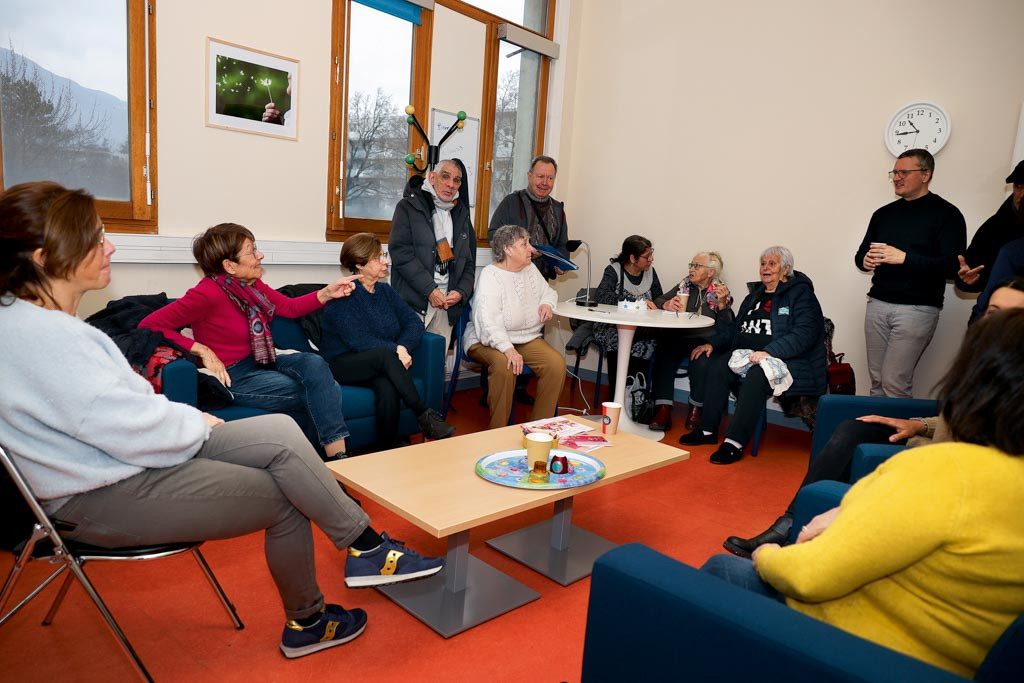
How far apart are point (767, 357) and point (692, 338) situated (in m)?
0.70

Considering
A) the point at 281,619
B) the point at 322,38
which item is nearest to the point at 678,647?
the point at 281,619

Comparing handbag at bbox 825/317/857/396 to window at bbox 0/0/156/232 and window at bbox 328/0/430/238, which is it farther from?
window at bbox 0/0/156/232

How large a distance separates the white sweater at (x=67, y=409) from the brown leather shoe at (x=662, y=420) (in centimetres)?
327

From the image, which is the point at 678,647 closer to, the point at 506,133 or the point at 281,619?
the point at 281,619

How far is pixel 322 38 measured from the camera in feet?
12.9

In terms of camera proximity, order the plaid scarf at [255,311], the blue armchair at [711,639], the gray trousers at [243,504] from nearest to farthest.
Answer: the blue armchair at [711,639] < the gray trousers at [243,504] < the plaid scarf at [255,311]

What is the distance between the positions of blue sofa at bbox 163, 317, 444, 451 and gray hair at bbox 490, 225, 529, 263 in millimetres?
613

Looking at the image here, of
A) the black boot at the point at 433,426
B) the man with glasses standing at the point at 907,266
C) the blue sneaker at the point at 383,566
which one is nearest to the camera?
the blue sneaker at the point at 383,566

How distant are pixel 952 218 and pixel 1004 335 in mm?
3044

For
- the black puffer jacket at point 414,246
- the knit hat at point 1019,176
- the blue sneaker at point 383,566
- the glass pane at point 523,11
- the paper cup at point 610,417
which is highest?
the glass pane at point 523,11

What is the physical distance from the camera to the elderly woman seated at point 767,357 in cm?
385

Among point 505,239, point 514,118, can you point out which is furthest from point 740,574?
point 514,118

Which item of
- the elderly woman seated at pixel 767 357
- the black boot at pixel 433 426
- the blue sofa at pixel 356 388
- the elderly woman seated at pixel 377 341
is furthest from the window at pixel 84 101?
the elderly woman seated at pixel 767 357

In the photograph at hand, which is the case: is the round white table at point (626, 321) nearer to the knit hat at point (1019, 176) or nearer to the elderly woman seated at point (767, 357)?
the elderly woman seated at point (767, 357)
